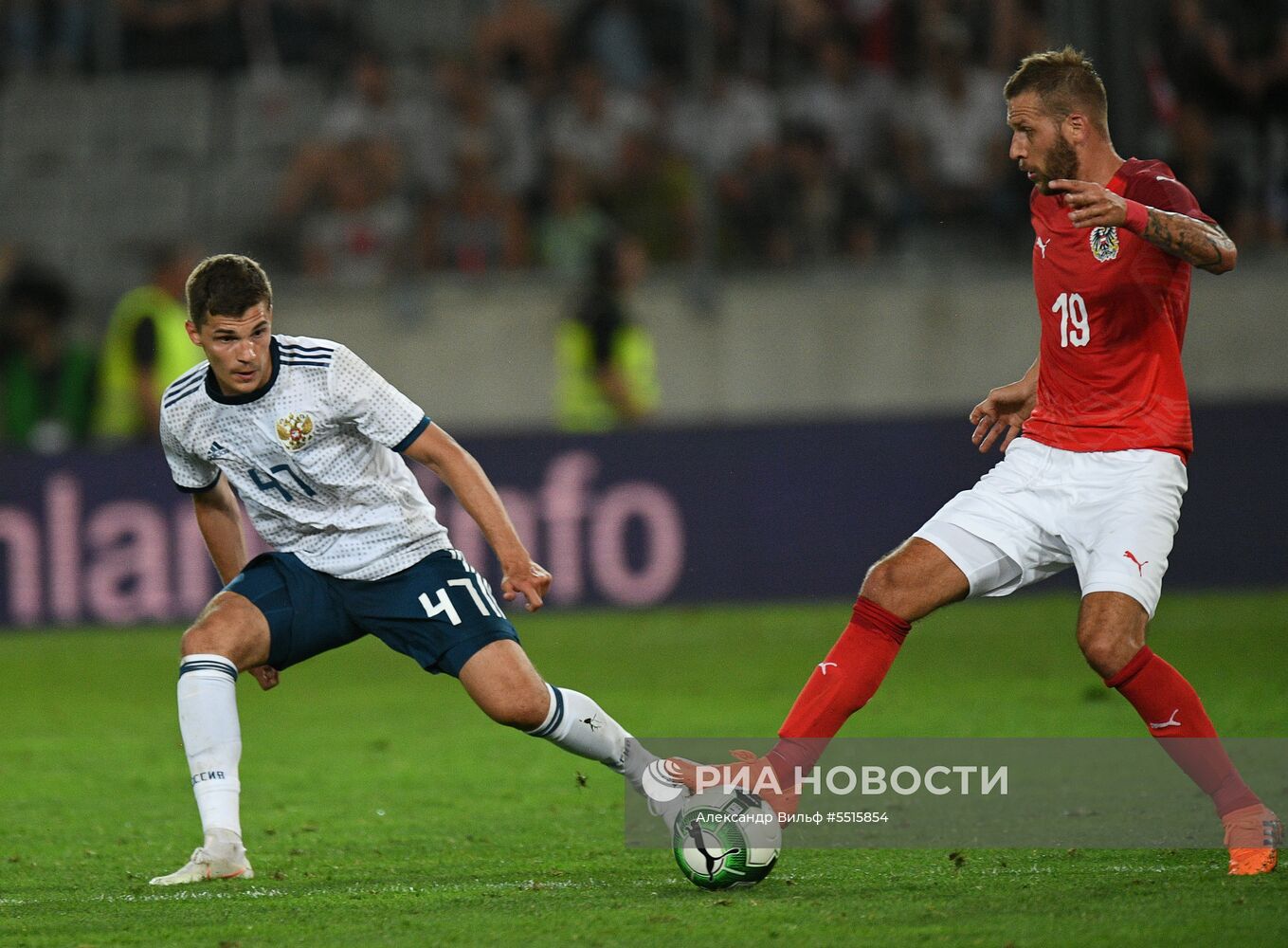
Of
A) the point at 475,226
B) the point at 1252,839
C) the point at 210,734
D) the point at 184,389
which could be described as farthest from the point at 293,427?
the point at 475,226

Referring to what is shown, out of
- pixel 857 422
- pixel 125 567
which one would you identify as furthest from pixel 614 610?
pixel 125 567

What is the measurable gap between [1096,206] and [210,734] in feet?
8.79

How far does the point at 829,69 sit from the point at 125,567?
6394mm

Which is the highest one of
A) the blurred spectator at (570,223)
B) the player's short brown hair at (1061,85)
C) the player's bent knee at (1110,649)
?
the blurred spectator at (570,223)

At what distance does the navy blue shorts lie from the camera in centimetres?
537

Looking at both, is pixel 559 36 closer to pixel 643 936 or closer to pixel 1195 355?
pixel 1195 355

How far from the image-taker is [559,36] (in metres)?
15.2

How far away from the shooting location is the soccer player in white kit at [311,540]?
5184mm

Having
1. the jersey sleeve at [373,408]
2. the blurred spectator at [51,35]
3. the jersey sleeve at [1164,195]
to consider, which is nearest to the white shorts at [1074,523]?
the jersey sleeve at [1164,195]

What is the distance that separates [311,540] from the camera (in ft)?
18.0

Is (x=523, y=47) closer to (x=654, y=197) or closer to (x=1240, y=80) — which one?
(x=654, y=197)

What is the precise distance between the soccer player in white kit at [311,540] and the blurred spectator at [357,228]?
372 inches

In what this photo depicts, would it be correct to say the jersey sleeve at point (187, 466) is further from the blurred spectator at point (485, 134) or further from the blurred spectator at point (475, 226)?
the blurred spectator at point (485, 134)

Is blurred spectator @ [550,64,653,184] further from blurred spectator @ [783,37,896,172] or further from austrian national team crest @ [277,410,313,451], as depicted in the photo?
austrian national team crest @ [277,410,313,451]
